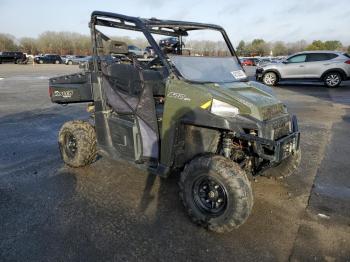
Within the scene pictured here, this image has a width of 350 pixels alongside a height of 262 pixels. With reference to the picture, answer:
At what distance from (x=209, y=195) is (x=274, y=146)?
2.67 feet

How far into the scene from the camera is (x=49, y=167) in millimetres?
5160

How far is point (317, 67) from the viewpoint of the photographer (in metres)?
15.5

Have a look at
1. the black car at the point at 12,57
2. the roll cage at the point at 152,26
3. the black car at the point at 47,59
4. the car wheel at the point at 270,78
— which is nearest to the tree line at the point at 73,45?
the black car at the point at 47,59

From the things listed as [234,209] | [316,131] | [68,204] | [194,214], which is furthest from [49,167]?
[316,131]

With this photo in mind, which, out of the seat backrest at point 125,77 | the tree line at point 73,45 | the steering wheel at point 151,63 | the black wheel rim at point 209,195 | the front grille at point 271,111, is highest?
the tree line at point 73,45

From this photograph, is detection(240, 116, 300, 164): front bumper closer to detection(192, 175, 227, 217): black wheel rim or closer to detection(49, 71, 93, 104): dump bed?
detection(192, 175, 227, 217): black wheel rim

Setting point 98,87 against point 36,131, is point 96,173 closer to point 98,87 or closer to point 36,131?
point 98,87

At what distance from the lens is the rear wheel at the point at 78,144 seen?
4.88 meters

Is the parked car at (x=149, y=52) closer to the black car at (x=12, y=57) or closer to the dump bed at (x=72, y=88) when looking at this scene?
the dump bed at (x=72, y=88)

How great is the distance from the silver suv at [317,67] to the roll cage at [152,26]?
1227 cm

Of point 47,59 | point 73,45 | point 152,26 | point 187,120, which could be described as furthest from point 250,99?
point 73,45

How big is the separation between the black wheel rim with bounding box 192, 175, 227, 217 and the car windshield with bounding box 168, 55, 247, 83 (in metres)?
1.10

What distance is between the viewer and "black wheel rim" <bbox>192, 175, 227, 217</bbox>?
11.1 ft

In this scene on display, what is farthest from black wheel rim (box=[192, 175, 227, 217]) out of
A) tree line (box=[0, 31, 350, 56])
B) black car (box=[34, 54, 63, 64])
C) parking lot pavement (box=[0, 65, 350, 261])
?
tree line (box=[0, 31, 350, 56])
